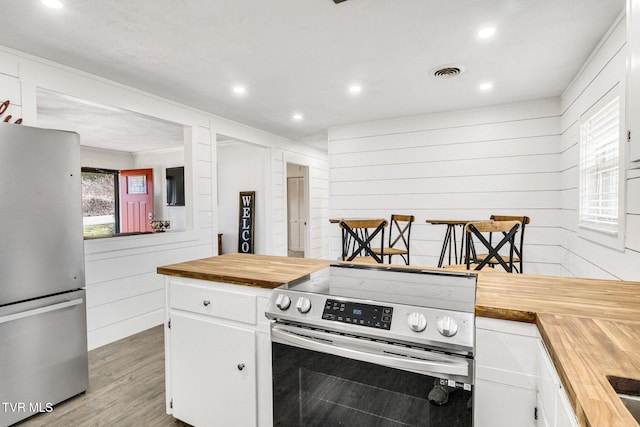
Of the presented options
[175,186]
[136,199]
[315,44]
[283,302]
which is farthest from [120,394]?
[136,199]

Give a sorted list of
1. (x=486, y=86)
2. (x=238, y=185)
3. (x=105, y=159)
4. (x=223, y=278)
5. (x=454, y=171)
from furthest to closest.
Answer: (x=105, y=159), (x=238, y=185), (x=454, y=171), (x=486, y=86), (x=223, y=278)

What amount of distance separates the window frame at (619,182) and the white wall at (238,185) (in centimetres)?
405

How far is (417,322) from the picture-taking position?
1015 millimetres

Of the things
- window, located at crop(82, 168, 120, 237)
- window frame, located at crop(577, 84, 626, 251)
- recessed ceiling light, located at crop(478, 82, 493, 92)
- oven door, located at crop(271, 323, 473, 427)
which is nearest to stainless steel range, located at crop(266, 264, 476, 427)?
oven door, located at crop(271, 323, 473, 427)

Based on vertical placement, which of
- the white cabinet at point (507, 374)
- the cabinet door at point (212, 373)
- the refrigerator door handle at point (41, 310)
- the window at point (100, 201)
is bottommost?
the cabinet door at point (212, 373)

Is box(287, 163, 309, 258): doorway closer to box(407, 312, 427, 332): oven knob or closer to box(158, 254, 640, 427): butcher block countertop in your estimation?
box(158, 254, 640, 427): butcher block countertop

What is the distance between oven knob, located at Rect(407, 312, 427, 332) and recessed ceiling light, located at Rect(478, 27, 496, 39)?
2.12m

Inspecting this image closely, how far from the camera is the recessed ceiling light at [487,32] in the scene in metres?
2.15

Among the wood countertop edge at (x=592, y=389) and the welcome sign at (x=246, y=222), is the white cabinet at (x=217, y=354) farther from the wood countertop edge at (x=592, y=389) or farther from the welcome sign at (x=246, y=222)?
the welcome sign at (x=246, y=222)

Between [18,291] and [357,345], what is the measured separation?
6.90 feet

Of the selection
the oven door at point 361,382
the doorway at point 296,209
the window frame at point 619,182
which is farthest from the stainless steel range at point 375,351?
the doorway at point 296,209

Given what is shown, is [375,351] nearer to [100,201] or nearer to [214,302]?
[214,302]

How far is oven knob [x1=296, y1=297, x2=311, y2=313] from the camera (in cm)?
122

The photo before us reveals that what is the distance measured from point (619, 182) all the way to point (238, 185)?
5.19 metres
